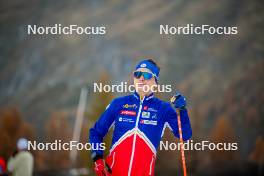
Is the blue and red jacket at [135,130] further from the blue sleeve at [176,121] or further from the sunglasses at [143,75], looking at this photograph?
the sunglasses at [143,75]

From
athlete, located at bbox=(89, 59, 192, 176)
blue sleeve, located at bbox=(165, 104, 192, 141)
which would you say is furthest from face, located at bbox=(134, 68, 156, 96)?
blue sleeve, located at bbox=(165, 104, 192, 141)

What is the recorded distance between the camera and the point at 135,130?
4.84 meters

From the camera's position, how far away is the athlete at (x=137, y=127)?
15.6ft

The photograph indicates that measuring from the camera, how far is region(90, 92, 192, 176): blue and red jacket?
4762 mm

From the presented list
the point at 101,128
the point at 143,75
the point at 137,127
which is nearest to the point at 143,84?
the point at 143,75

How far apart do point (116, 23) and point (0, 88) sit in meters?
14.0

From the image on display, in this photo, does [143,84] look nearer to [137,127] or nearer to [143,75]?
[143,75]

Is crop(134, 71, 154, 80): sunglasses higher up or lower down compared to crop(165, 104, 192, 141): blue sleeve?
higher up

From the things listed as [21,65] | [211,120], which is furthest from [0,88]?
[211,120]

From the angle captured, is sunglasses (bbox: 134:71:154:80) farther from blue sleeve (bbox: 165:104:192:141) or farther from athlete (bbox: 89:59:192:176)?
blue sleeve (bbox: 165:104:192:141)

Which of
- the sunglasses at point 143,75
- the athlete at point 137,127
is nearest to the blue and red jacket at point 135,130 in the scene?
the athlete at point 137,127

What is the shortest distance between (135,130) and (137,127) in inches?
1.3

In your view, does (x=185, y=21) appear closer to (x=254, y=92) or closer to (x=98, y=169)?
(x=254, y=92)

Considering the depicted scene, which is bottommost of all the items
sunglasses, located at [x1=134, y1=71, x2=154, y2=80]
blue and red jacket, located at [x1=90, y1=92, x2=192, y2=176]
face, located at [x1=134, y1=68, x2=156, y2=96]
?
blue and red jacket, located at [x1=90, y1=92, x2=192, y2=176]
